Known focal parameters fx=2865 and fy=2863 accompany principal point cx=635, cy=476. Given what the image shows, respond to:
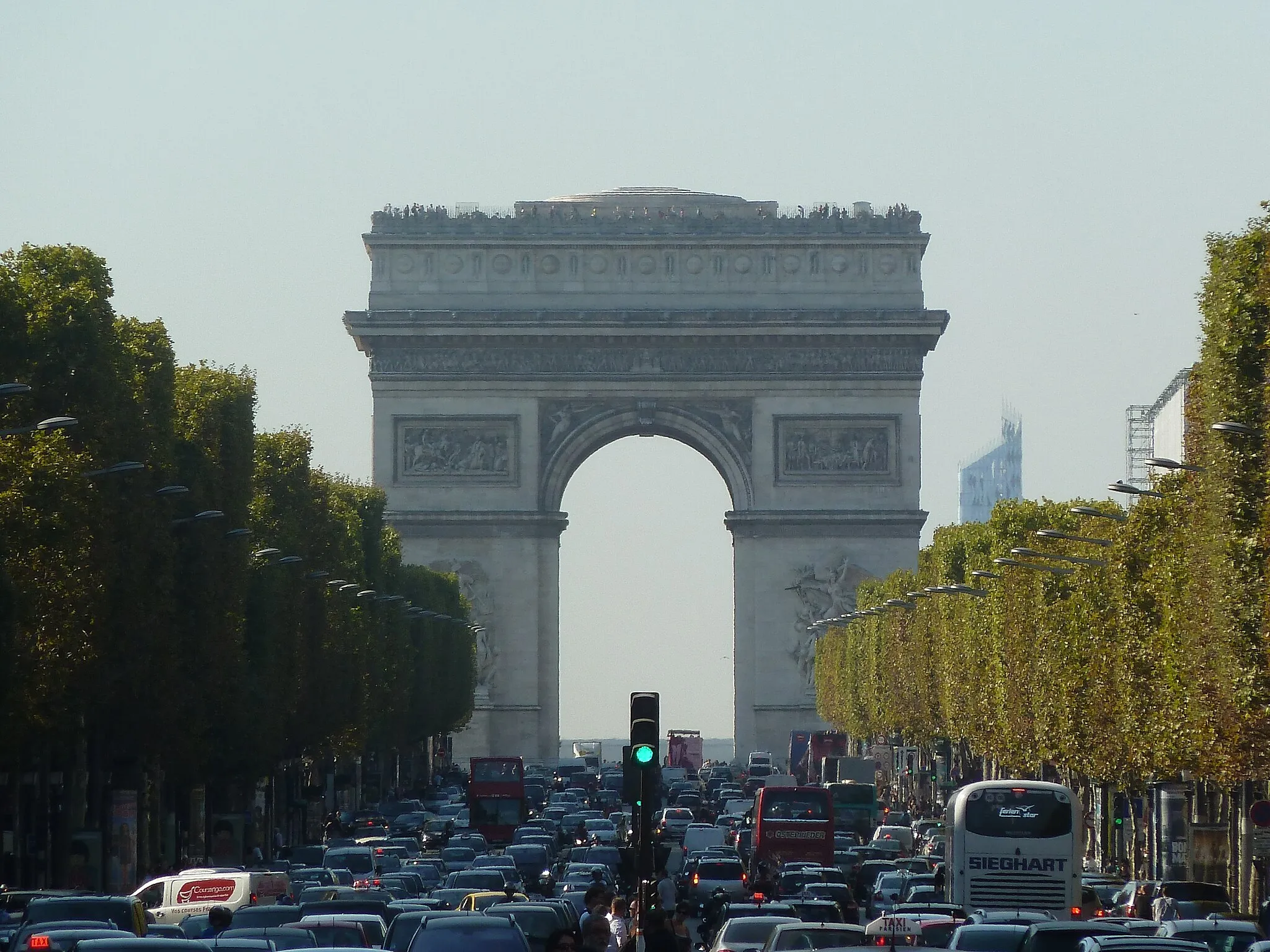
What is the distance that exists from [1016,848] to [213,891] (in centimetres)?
1046

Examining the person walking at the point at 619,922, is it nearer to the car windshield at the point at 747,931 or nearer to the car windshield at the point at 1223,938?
the car windshield at the point at 747,931

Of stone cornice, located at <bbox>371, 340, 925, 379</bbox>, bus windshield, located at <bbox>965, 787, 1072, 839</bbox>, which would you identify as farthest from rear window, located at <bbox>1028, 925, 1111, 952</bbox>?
stone cornice, located at <bbox>371, 340, 925, 379</bbox>

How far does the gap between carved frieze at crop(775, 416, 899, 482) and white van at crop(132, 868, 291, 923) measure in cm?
6071

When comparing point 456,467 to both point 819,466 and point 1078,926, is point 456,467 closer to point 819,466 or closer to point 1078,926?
point 819,466

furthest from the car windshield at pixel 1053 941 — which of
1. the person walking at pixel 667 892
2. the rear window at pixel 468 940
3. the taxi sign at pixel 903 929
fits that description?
the person walking at pixel 667 892

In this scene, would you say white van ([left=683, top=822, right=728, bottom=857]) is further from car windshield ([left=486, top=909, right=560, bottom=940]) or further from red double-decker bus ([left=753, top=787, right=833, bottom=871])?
car windshield ([left=486, top=909, right=560, bottom=940])

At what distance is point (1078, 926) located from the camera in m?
22.1

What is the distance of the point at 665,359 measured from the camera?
3757 inches

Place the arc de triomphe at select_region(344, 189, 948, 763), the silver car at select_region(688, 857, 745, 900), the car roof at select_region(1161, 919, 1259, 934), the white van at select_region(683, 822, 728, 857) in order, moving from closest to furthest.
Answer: the car roof at select_region(1161, 919, 1259, 934), the silver car at select_region(688, 857, 745, 900), the white van at select_region(683, 822, 728, 857), the arc de triomphe at select_region(344, 189, 948, 763)

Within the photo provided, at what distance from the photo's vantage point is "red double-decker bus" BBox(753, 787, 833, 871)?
5153cm

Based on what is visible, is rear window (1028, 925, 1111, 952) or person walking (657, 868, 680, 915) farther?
person walking (657, 868, 680, 915)

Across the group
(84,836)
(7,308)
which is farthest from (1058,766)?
(7,308)

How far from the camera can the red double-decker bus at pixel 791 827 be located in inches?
2029

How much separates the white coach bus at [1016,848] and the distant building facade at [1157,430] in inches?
2505
